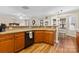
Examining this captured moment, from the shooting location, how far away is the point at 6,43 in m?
2.40

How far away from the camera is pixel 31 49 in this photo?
2533 millimetres

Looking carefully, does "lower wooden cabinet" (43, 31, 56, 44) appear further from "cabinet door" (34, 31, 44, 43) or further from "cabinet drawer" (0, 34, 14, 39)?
"cabinet drawer" (0, 34, 14, 39)

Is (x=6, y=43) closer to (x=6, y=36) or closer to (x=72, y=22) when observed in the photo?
(x=6, y=36)

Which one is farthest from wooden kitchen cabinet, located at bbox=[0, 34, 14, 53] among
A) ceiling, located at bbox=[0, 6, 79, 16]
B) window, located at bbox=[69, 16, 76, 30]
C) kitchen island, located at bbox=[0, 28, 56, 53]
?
window, located at bbox=[69, 16, 76, 30]

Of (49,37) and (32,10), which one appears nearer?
(32,10)

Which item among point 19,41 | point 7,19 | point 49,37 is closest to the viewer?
point 7,19

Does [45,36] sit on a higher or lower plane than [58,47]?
higher

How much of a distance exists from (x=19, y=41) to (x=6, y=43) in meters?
0.34

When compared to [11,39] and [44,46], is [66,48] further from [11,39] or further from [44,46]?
[11,39]

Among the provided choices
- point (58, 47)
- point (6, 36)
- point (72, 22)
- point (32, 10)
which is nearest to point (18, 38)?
point (6, 36)

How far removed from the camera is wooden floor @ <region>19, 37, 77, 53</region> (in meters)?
2.34

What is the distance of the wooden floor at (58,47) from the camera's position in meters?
2.34

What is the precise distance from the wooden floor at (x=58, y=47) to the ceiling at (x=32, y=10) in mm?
650
